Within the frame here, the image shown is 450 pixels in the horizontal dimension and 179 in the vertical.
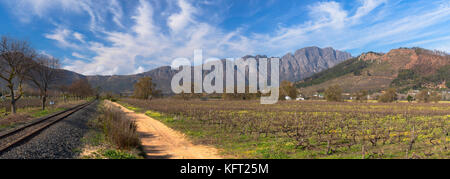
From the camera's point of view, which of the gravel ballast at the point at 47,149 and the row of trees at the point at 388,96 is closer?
the gravel ballast at the point at 47,149

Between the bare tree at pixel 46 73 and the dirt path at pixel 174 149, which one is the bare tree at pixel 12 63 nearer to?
the bare tree at pixel 46 73

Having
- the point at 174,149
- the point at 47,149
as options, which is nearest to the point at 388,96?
the point at 174,149

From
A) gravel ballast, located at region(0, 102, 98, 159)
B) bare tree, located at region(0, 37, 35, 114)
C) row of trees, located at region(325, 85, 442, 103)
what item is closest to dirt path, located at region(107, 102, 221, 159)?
gravel ballast, located at region(0, 102, 98, 159)

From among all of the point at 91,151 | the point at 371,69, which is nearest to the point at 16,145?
the point at 91,151

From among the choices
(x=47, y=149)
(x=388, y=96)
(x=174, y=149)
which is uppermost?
(x=388, y=96)

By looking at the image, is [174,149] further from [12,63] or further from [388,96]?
[388,96]

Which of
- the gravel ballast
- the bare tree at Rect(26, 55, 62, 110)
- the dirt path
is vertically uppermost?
the bare tree at Rect(26, 55, 62, 110)

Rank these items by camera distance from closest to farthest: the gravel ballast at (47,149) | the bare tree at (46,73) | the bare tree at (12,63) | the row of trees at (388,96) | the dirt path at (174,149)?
the gravel ballast at (47,149)
the dirt path at (174,149)
the bare tree at (12,63)
the bare tree at (46,73)
the row of trees at (388,96)

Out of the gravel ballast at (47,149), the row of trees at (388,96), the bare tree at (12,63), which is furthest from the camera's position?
the row of trees at (388,96)

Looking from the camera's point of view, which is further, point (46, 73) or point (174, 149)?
point (46, 73)

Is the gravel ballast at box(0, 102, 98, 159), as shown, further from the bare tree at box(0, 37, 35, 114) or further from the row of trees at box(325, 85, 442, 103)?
the row of trees at box(325, 85, 442, 103)

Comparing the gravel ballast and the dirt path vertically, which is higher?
the gravel ballast

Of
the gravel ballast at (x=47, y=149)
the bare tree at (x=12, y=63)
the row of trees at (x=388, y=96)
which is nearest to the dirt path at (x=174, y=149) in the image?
the gravel ballast at (x=47, y=149)
